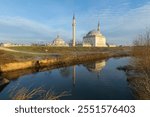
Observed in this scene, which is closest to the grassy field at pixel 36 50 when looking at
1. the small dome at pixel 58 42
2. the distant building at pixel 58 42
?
the distant building at pixel 58 42

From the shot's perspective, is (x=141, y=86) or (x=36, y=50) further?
(x=36, y=50)

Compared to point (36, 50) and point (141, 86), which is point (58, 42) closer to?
point (36, 50)

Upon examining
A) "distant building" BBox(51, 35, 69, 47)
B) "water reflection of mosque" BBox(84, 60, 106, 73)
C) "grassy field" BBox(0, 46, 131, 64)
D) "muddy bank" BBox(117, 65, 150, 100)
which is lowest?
"water reflection of mosque" BBox(84, 60, 106, 73)

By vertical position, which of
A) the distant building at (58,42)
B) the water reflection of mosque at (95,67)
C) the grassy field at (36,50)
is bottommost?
the water reflection of mosque at (95,67)

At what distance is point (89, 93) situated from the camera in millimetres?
22156

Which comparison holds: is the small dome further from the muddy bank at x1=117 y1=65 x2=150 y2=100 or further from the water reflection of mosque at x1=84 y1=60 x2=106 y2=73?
the muddy bank at x1=117 y1=65 x2=150 y2=100

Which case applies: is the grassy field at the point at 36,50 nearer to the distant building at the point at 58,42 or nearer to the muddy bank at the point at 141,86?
the muddy bank at the point at 141,86

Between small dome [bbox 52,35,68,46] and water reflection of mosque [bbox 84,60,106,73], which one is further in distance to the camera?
small dome [bbox 52,35,68,46]

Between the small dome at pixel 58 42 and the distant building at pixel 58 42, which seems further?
the small dome at pixel 58 42

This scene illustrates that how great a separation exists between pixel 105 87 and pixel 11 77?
1586 centimetres

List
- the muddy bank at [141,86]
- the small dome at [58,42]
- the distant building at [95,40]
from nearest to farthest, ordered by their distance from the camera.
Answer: the muddy bank at [141,86]
the small dome at [58,42]
the distant building at [95,40]

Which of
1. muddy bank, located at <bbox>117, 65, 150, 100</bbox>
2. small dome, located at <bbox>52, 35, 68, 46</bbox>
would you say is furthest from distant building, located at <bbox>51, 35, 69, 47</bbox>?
muddy bank, located at <bbox>117, 65, 150, 100</bbox>

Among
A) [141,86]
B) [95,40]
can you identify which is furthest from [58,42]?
[141,86]

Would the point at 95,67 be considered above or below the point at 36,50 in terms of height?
below
